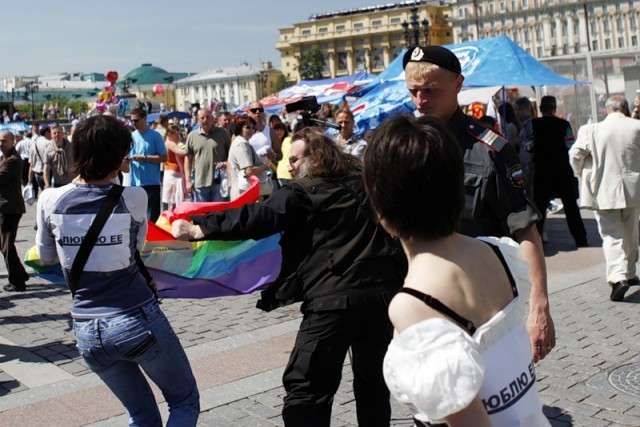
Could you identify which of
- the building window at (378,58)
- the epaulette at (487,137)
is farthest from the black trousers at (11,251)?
the building window at (378,58)

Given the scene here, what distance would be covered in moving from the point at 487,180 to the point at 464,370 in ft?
5.27

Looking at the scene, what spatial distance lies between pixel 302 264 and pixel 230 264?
71.2 inches

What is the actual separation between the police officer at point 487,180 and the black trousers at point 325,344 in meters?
0.61

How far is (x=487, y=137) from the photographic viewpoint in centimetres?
333

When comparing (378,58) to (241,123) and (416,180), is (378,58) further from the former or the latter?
(416,180)

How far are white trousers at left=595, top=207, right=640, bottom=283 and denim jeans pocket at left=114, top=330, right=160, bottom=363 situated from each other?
18.0 feet

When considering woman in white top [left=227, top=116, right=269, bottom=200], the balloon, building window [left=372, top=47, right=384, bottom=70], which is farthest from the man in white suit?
building window [left=372, top=47, right=384, bottom=70]

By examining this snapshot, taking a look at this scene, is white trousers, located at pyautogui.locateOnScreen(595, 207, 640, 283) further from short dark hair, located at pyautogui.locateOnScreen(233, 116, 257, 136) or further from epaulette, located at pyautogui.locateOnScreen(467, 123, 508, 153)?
short dark hair, located at pyautogui.locateOnScreen(233, 116, 257, 136)

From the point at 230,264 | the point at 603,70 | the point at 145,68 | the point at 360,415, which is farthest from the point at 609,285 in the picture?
the point at 145,68

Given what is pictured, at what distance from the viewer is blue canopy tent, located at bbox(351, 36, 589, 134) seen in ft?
38.4

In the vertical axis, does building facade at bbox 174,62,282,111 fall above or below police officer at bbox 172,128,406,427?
above

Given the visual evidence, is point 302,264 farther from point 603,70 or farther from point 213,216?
point 603,70

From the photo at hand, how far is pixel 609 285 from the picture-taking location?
799cm

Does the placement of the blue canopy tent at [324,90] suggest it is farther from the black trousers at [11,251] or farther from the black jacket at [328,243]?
the black jacket at [328,243]
